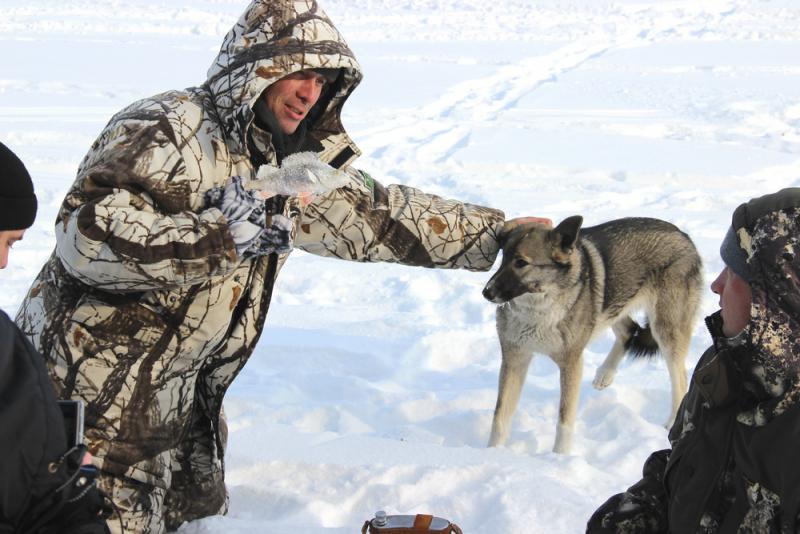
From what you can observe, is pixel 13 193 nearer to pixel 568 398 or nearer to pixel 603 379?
pixel 568 398

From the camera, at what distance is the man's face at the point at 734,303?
163 centimetres

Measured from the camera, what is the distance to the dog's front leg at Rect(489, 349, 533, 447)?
4090 mm

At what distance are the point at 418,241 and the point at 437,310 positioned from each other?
107 inches

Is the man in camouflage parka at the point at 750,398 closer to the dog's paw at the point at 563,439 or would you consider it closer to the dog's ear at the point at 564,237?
the dog's ear at the point at 564,237

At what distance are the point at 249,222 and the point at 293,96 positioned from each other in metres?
0.44

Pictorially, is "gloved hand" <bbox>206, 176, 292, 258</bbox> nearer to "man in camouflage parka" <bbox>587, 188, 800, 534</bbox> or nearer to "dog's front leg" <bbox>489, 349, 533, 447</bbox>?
"man in camouflage parka" <bbox>587, 188, 800, 534</bbox>

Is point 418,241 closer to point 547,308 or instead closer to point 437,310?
point 547,308

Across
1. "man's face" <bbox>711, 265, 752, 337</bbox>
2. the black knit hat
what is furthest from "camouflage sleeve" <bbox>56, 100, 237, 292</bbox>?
"man's face" <bbox>711, 265, 752, 337</bbox>

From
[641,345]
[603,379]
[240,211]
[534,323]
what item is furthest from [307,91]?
[641,345]

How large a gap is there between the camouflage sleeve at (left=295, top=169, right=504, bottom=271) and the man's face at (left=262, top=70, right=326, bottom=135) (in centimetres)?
32

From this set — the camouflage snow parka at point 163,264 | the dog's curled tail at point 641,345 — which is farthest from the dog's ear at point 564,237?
the camouflage snow parka at point 163,264

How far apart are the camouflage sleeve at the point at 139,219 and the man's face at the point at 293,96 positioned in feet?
0.96

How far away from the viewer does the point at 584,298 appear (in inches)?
170

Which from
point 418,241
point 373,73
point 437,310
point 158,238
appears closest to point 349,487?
point 418,241
